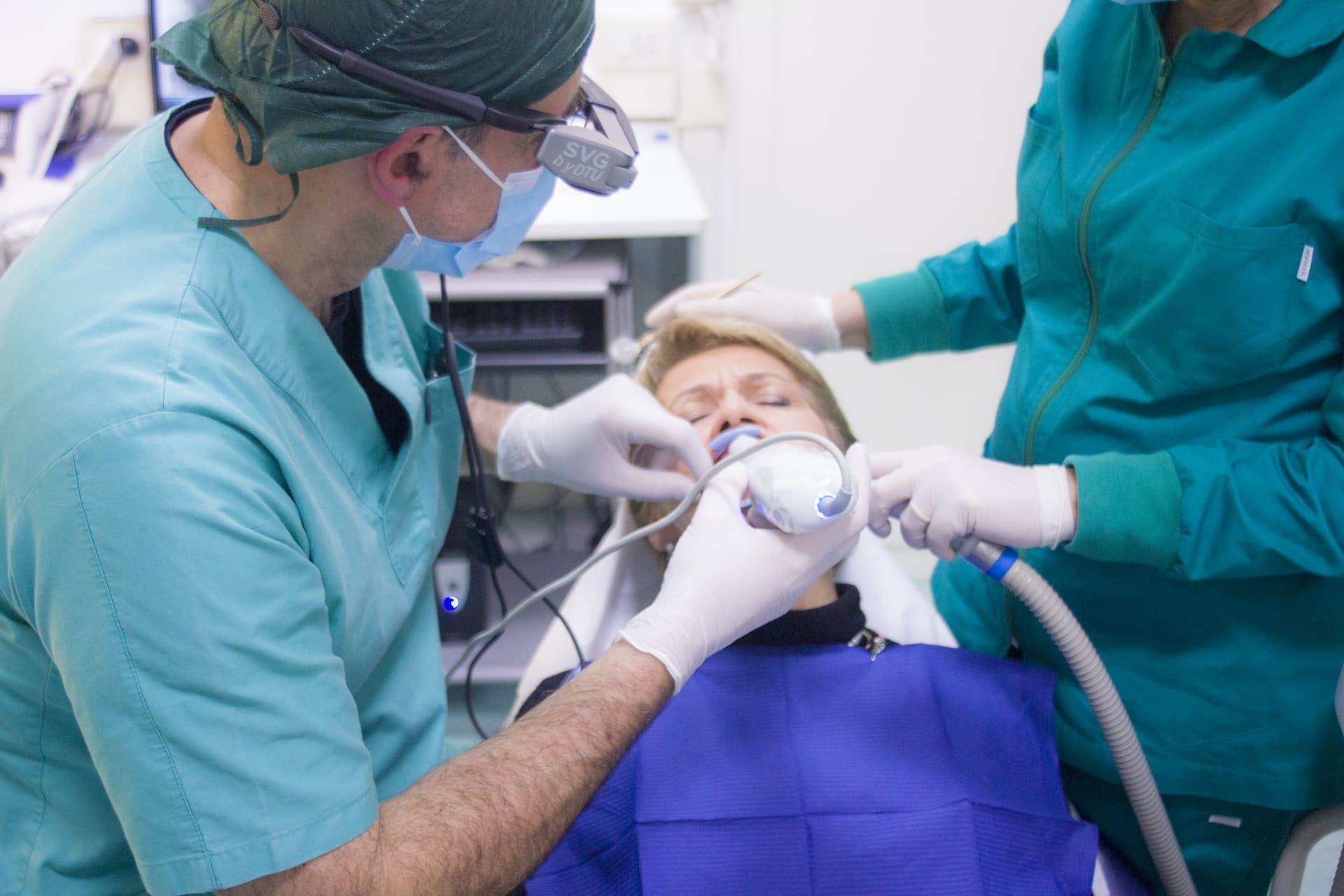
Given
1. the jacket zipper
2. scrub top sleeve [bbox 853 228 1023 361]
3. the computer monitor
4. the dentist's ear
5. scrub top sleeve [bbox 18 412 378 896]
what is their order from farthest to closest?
the computer monitor
scrub top sleeve [bbox 853 228 1023 361]
the jacket zipper
the dentist's ear
scrub top sleeve [bbox 18 412 378 896]

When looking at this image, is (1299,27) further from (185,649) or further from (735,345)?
(185,649)

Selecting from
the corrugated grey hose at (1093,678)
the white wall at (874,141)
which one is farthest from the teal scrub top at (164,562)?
the white wall at (874,141)

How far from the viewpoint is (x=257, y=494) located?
0.83 meters

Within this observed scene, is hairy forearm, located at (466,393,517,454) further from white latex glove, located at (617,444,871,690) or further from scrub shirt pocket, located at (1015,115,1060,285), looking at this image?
scrub shirt pocket, located at (1015,115,1060,285)

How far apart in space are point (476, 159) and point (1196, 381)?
800 mm

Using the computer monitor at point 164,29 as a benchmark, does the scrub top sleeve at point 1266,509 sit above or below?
below

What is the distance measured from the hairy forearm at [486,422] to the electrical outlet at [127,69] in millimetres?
1408

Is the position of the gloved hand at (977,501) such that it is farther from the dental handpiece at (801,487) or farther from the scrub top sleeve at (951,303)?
the scrub top sleeve at (951,303)

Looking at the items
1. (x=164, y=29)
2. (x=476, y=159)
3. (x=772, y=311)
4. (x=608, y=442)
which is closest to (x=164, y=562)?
(x=476, y=159)

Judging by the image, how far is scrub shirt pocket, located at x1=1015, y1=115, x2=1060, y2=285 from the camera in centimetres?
126

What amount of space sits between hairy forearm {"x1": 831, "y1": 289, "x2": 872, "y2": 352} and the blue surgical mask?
67cm

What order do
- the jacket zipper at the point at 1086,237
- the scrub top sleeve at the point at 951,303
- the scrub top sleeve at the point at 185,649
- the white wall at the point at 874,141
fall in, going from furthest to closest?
1. the white wall at the point at 874,141
2. the scrub top sleeve at the point at 951,303
3. the jacket zipper at the point at 1086,237
4. the scrub top sleeve at the point at 185,649

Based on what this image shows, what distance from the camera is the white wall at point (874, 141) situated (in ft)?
7.11

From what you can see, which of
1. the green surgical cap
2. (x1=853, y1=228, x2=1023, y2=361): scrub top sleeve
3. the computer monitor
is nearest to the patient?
(x1=853, y1=228, x2=1023, y2=361): scrub top sleeve
